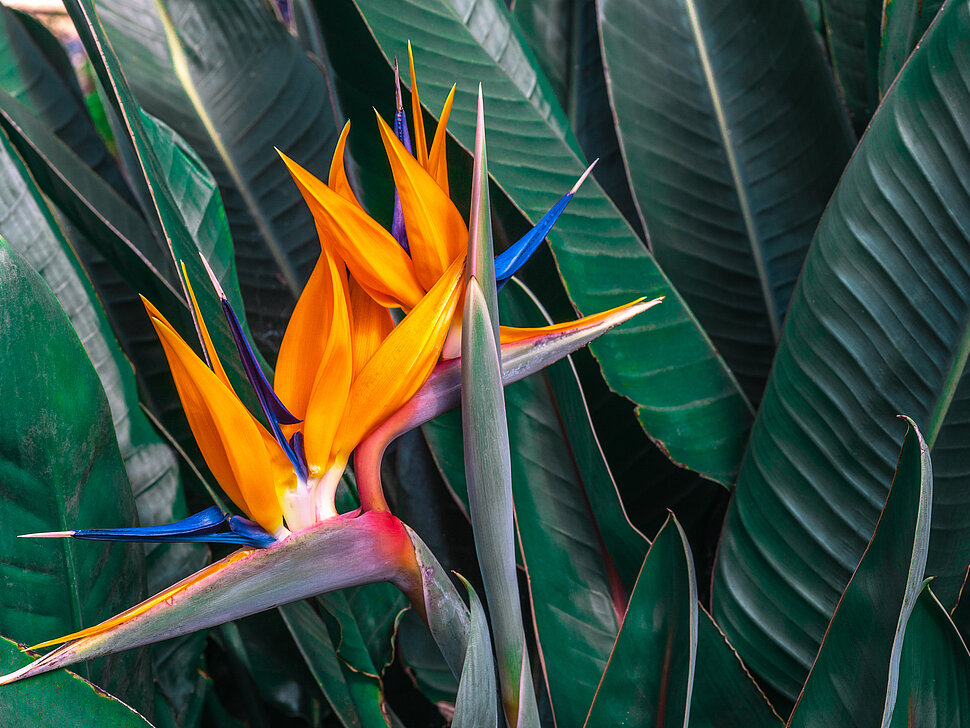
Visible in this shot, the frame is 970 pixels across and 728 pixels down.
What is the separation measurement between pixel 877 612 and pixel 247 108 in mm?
726

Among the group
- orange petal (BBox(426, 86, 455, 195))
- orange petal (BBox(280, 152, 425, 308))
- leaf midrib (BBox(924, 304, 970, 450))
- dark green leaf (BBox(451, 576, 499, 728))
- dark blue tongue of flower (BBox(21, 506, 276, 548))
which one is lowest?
dark green leaf (BBox(451, 576, 499, 728))

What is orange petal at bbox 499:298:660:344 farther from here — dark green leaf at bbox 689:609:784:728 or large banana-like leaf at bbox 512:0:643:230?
large banana-like leaf at bbox 512:0:643:230

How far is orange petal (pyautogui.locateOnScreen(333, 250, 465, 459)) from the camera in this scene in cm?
27

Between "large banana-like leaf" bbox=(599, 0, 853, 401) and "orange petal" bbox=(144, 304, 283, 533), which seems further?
"large banana-like leaf" bbox=(599, 0, 853, 401)

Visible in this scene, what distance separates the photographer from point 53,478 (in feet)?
1.32

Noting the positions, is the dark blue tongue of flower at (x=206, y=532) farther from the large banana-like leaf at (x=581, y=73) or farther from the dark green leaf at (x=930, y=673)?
the large banana-like leaf at (x=581, y=73)

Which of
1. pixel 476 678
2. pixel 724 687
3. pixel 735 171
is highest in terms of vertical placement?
pixel 735 171

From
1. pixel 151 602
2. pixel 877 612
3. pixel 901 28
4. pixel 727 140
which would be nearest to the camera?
pixel 151 602

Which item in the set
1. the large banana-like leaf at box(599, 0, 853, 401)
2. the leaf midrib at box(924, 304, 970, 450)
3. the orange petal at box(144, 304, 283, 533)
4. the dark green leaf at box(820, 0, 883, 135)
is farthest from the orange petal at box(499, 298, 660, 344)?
the dark green leaf at box(820, 0, 883, 135)

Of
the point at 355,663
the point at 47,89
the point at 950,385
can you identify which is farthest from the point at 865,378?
the point at 47,89

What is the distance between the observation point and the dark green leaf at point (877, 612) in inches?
12.7

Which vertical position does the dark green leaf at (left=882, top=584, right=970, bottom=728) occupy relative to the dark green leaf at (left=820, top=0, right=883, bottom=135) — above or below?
below

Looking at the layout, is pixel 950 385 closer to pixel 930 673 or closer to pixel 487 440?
pixel 930 673

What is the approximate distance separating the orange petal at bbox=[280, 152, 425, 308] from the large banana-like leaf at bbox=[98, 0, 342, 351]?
0.49m
